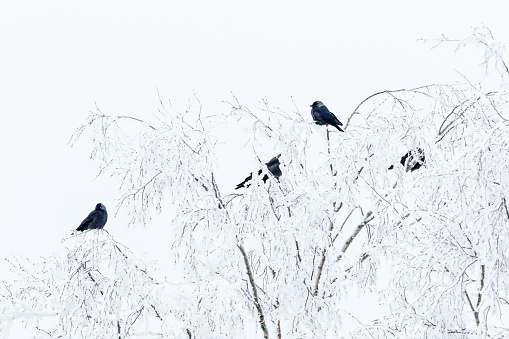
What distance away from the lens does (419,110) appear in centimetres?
631

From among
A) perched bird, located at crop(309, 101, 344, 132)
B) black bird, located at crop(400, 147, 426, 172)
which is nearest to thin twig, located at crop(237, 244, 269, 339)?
black bird, located at crop(400, 147, 426, 172)

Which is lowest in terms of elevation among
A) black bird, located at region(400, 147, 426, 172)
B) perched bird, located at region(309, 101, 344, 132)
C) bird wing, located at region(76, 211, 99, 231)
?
bird wing, located at region(76, 211, 99, 231)

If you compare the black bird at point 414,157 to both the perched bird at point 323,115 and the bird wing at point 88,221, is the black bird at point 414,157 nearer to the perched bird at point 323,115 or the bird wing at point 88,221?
the perched bird at point 323,115

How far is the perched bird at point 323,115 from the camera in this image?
25.0ft

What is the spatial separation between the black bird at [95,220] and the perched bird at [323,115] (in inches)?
106

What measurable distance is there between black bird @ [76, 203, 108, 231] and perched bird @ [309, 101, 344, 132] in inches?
106

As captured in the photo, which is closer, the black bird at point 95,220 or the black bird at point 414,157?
the black bird at point 414,157

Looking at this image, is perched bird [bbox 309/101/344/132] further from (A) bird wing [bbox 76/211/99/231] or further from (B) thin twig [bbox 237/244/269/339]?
(A) bird wing [bbox 76/211/99/231]

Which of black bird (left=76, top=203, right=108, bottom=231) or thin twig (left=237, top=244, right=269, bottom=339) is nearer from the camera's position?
thin twig (left=237, top=244, right=269, bottom=339)

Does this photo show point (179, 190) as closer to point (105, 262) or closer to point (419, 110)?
point (105, 262)

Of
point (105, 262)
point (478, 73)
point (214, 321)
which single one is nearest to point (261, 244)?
point (214, 321)

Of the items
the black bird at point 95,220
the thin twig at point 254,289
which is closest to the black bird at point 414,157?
the thin twig at point 254,289

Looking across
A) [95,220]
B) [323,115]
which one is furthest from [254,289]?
[95,220]

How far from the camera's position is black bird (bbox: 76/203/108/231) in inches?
371
